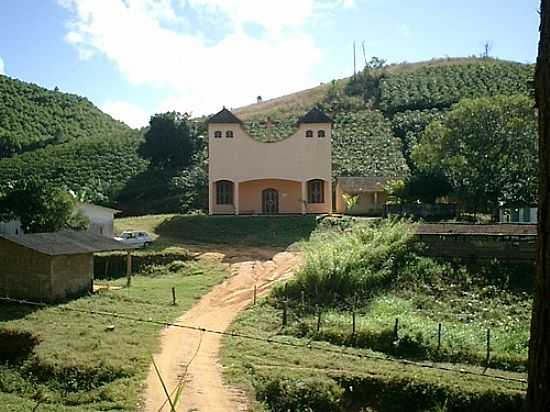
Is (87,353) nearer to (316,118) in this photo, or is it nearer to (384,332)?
(384,332)

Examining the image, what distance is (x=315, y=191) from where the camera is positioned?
124 feet

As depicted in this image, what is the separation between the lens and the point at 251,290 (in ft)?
71.3

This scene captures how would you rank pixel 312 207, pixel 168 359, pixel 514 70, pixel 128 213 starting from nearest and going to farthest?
pixel 168 359 < pixel 312 207 < pixel 128 213 < pixel 514 70

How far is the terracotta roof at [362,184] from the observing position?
3934 centimetres

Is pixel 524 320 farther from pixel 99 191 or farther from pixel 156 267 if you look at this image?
pixel 99 191

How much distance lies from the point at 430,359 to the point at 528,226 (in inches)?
389

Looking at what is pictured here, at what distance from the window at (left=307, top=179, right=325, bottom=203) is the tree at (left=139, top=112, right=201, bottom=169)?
53.9 ft

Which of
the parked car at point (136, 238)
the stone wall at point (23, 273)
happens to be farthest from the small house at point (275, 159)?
the stone wall at point (23, 273)

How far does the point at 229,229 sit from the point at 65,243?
1272cm

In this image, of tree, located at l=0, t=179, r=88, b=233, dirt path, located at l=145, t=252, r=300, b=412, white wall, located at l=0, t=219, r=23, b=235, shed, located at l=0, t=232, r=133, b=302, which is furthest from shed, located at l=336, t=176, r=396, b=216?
shed, located at l=0, t=232, r=133, b=302

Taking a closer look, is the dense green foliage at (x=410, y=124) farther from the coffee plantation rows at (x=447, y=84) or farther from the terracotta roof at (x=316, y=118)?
the terracotta roof at (x=316, y=118)

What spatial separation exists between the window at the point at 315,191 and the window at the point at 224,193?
4495mm

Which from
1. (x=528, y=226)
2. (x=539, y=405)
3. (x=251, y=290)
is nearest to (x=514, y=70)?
(x=528, y=226)

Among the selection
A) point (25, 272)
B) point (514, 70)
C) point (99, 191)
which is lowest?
point (25, 272)
